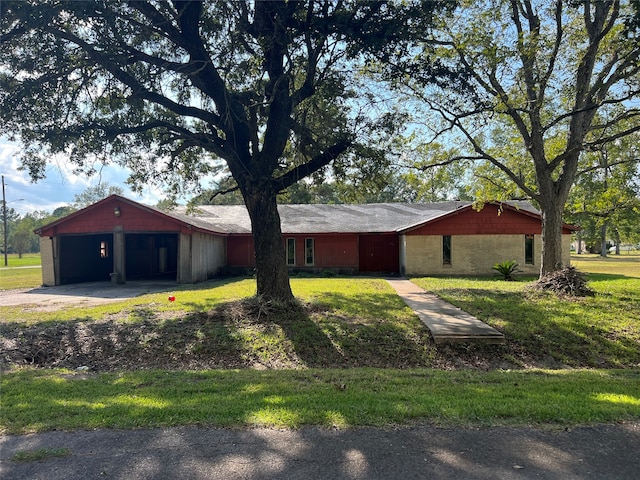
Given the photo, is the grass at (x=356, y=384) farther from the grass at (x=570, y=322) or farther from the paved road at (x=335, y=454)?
the paved road at (x=335, y=454)

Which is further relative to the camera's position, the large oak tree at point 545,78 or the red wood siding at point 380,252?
the red wood siding at point 380,252

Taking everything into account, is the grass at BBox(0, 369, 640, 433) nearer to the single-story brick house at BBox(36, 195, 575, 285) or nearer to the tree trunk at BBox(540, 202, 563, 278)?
the tree trunk at BBox(540, 202, 563, 278)

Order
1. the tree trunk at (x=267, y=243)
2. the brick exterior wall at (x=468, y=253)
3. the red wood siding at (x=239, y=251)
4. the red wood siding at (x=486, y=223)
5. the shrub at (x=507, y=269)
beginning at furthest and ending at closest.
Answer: the red wood siding at (x=239, y=251), the brick exterior wall at (x=468, y=253), the red wood siding at (x=486, y=223), the shrub at (x=507, y=269), the tree trunk at (x=267, y=243)

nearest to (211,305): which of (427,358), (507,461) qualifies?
(427,358)

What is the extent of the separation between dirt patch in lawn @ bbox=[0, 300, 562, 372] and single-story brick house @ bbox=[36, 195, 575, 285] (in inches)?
371

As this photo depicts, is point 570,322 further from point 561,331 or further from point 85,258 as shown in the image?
point 85,258

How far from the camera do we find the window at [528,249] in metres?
Answer: 19.7

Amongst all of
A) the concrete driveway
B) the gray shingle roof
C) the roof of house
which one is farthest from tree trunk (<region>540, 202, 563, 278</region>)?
the concrete driveway

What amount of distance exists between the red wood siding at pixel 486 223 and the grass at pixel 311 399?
1430cm

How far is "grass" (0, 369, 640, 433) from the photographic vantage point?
3.51 m

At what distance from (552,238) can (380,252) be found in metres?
10.6

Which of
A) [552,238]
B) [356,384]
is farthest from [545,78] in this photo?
[356,384]

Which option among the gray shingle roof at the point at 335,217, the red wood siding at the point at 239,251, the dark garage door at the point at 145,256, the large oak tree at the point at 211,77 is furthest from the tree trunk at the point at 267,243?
the dark garage door at the point at 145,256

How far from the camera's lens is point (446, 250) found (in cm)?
1988
